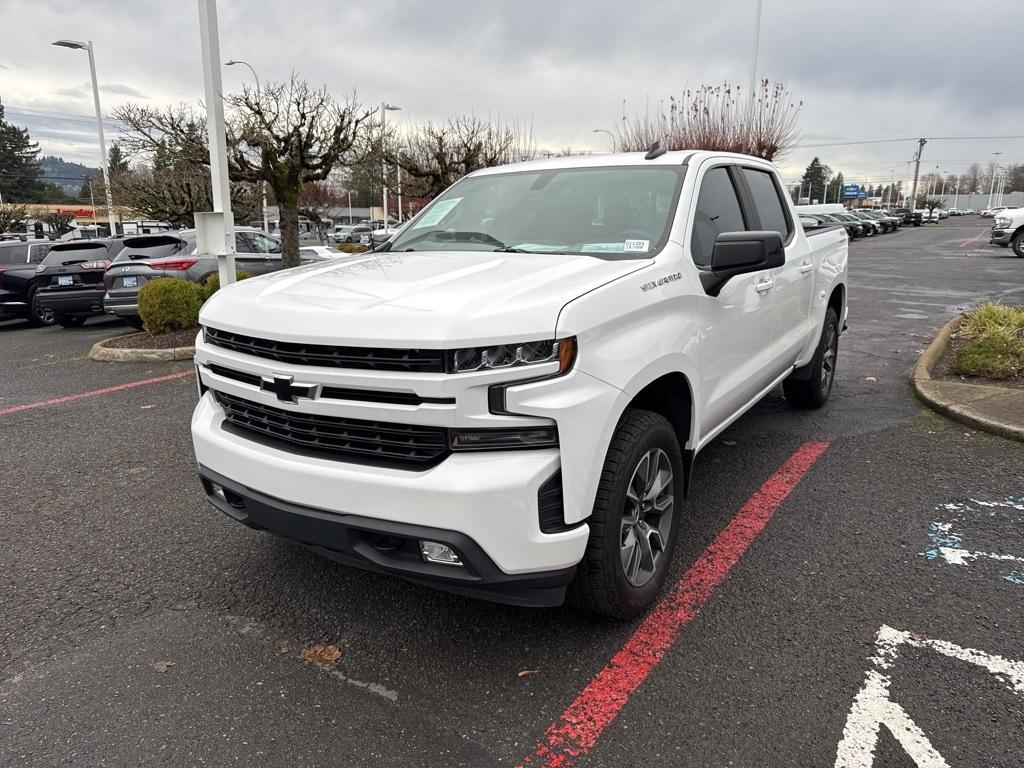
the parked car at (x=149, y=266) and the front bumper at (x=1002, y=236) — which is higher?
the front bumper at (x=1002, y=236)

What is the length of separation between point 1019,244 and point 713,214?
87.4 feet

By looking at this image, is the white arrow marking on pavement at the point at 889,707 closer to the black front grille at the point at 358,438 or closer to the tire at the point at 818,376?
the black front grille at the point at 358,438

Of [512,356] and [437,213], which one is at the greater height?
[437,213]

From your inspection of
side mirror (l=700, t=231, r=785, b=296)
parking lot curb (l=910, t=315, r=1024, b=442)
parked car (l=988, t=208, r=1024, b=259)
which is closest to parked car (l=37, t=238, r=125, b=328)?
side mirror (l=700, t=231, r=785, b=296)

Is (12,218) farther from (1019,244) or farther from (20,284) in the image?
(1019,244)

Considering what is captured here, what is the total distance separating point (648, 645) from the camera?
9.04 ft

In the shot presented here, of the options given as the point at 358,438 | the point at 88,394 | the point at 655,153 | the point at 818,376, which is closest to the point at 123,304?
the point at 88,394

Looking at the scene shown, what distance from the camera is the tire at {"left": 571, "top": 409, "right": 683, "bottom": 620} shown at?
8.27 ft

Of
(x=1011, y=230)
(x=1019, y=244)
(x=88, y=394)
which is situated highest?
(x=1011, y=230)

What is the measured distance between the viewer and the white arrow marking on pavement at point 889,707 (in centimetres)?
217

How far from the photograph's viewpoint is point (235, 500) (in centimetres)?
282

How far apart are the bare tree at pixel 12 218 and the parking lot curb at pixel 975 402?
1563 inches

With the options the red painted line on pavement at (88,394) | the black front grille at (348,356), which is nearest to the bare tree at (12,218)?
the red painted line on pavement at (88,394)

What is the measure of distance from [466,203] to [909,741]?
10.5ft
